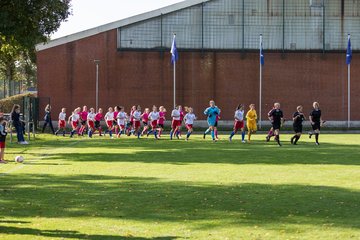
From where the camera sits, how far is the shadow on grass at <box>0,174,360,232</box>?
11227 mm

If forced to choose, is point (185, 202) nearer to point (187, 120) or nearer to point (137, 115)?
point (187, 120)

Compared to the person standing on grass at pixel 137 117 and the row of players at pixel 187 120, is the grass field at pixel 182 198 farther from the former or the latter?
the person standing on grass at pixel 137 117

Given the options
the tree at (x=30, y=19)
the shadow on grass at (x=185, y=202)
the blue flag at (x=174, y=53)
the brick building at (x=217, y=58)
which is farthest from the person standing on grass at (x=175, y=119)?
the shadow on grass at (x=185, y=202)

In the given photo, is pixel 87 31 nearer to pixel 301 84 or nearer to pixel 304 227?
pixel 301 84

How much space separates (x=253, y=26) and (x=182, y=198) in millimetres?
47392

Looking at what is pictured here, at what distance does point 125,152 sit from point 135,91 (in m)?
31.3

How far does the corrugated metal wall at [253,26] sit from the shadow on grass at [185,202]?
42.7 meters

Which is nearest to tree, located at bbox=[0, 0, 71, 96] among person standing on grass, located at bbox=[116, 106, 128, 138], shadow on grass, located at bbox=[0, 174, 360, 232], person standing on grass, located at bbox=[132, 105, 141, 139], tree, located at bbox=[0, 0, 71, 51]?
tree, located at bbox=[0, 0, 71, 51]

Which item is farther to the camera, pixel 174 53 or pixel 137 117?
pixel 174 53

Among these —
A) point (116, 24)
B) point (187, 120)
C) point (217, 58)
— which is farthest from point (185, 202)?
point (217, 58)

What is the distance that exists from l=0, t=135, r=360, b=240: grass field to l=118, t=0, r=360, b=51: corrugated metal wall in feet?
117

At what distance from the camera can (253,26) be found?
59688 mm

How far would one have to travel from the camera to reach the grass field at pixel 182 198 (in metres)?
10.2

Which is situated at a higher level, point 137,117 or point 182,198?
point 137,117
